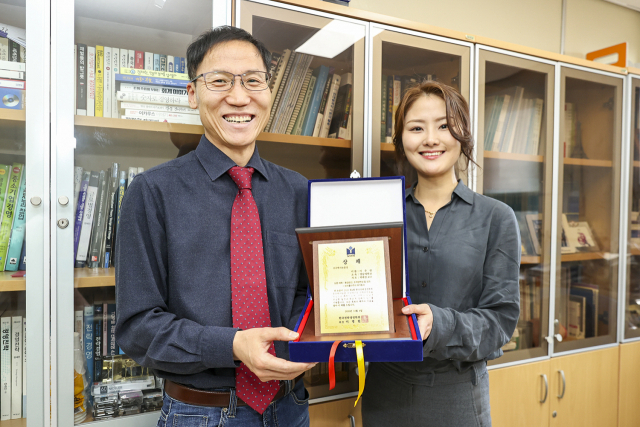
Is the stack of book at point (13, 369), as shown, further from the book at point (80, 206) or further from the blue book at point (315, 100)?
the blue book at point (315, 100)

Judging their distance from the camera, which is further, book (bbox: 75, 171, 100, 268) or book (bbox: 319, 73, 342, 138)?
book (bbox: 319, 73, 342, 138)

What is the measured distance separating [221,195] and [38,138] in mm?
588

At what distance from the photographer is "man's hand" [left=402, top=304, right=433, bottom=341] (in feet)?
3.10

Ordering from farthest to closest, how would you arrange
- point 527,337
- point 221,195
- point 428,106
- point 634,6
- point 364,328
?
point 634,6 < point 527,337 < point 428,106 < point 221,195 < point 364,328

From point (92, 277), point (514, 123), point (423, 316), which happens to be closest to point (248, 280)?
point (423, 316)

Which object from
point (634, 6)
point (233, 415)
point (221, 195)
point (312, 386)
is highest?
point (634, 6)

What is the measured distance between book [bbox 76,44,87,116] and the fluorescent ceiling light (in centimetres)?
72

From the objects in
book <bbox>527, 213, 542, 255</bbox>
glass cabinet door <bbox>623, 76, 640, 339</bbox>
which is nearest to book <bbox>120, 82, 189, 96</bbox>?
book <bbox>527, 213, 542, 255</bbox>

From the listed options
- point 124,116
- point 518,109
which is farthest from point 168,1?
point 518,109

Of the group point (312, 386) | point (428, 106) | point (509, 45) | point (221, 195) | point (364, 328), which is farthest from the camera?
point (509, 45)

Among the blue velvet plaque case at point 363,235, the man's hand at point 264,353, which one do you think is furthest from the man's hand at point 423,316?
the man's hand at point 264,353

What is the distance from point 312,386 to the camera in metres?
1.46

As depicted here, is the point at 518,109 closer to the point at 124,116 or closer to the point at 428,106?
the point at 428,106

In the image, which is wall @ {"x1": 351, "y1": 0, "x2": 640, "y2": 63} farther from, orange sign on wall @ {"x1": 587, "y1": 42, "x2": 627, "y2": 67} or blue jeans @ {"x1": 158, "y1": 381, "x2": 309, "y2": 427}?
blue jeans @ {"x1": 158, "y1": 381, "x2": 309, "y2": 427}
